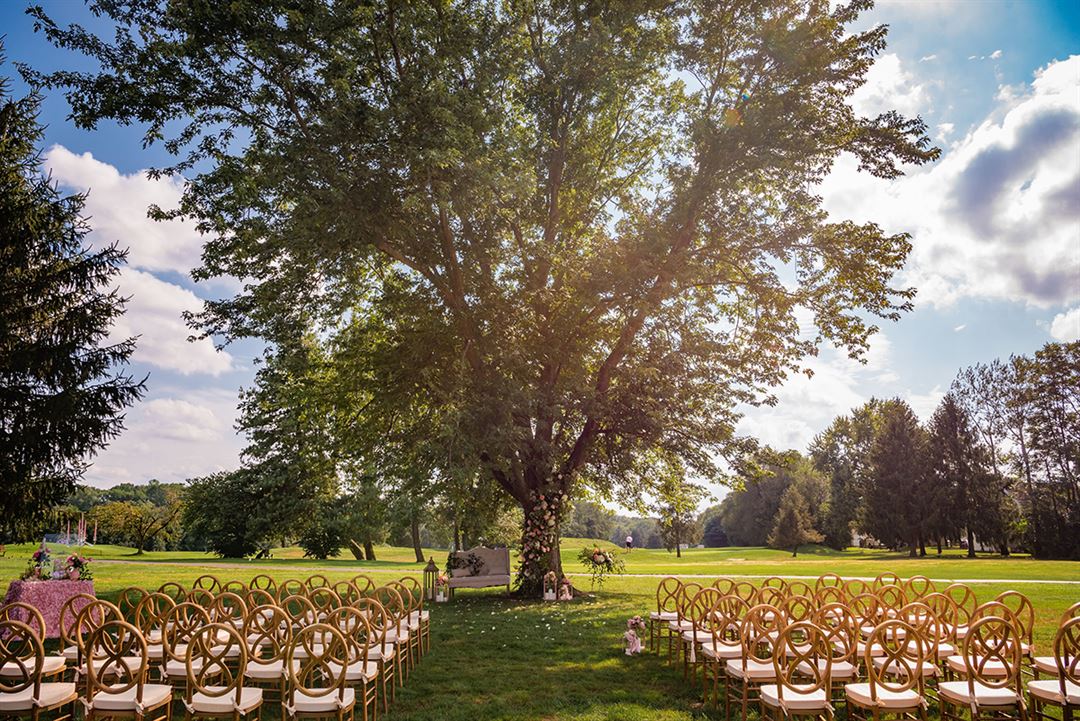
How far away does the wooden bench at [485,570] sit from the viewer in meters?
18.7

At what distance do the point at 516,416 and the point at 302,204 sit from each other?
7.61 meters

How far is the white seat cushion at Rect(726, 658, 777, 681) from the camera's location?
631cm

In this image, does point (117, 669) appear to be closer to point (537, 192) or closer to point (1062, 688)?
point (1062, 688)

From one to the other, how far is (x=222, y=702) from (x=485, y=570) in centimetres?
1397

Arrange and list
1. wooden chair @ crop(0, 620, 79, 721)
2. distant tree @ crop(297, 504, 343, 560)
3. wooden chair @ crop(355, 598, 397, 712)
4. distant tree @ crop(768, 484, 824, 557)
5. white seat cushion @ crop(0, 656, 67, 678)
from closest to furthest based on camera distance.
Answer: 1. wooden chair @ crop(0, 620, 79, 721)
2. white seat cushion @ crop(0, 656, 67, 678)
3. wooden chair @ crop(355, 598, 397, 712)
4. distant tree @ crop(297, 504, 343, 560)
5. distant tree @ crop(768, 484, 824, 557)

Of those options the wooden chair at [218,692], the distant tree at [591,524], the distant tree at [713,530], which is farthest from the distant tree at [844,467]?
the wooden chair at [218,692]

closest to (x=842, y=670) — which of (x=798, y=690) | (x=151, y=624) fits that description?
(x=798, y=690)

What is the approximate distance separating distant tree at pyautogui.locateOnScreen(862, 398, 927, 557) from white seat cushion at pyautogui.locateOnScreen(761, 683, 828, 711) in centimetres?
4942

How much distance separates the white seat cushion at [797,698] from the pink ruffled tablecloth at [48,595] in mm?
9837

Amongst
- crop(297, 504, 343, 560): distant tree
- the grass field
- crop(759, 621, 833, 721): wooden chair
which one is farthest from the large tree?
crop(297, 504, 343, 560): distant tree

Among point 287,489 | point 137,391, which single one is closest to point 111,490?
point 287,489

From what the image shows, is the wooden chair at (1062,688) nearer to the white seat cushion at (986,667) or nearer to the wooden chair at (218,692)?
the white seat cushion at (986,667)

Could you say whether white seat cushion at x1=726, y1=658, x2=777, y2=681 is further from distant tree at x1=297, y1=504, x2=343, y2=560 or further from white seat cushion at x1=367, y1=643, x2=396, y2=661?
distant tree at x1=297, y1=504, x2=343, y2=560

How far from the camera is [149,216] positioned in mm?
15695
